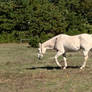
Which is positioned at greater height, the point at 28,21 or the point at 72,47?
the point at 72,47

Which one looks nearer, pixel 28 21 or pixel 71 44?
pixel 71 44

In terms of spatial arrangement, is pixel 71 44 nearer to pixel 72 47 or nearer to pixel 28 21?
pixel 72 47

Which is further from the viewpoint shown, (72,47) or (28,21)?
(28,21)

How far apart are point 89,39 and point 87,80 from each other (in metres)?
4.05

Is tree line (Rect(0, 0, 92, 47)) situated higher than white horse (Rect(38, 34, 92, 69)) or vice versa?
white horse (Rect(38, 34, 92, 69))

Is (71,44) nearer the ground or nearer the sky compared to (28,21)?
nearer the sky

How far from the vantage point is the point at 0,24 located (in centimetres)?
6359

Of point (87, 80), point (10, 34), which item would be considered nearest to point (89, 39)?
point (87, 80)

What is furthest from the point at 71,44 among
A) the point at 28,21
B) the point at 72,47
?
the point at 28,21

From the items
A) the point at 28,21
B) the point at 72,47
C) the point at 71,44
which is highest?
the point at 71,44

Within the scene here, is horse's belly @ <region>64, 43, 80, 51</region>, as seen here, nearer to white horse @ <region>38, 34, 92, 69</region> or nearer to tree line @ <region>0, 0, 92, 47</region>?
white horse @ <region>38, 34, 92, 69</region>

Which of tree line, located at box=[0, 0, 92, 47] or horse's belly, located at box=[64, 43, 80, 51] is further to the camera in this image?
tree line, located at box=[0, 0, 92, 47]

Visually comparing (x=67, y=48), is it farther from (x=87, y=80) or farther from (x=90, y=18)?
(x=90, y=18)

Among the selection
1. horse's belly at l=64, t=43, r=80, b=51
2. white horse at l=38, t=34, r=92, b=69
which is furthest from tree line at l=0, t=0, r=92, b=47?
horse's belly at l=64, t=43, r=80, b=51
